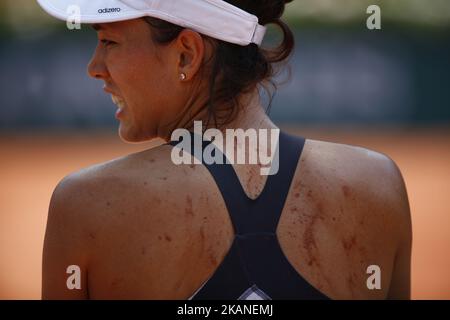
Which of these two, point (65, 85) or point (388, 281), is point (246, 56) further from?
point (65, 85)

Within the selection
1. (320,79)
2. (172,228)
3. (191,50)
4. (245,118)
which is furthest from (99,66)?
(320,79)

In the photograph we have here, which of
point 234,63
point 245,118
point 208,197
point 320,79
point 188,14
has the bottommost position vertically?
point 208,197

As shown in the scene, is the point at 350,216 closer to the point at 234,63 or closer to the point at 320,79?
the point at 234,63

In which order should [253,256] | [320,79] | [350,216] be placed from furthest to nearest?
[320,79] → [350,216] → [253,256]

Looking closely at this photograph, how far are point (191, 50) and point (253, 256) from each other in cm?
54

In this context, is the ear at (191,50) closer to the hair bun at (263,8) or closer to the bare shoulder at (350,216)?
the hair bun at (263,8)

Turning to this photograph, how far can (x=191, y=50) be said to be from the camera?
6.50 feet

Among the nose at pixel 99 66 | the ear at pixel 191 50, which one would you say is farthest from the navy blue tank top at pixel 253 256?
the nose at pixel 99 66

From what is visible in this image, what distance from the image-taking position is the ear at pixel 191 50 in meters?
1.97

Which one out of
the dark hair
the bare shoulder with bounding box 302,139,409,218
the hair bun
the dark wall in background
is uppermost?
the dark wall in background

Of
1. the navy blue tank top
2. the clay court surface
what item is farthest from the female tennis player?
the clay court surface

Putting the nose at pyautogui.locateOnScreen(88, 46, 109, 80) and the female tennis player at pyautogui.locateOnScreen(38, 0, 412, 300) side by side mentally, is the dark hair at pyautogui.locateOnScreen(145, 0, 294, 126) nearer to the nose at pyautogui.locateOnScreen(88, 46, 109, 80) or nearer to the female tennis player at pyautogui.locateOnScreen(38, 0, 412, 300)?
the female tennis player at pyautogui.locateOnScreen(38, 0, 412, 300)

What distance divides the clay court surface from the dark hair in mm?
4332

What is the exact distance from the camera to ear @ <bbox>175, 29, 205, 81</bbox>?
6.48 ft
